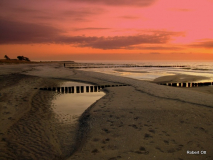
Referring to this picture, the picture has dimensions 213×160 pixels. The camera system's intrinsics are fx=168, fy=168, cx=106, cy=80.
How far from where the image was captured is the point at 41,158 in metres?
4.76

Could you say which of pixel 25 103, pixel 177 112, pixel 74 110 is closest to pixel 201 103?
pixel 177 112

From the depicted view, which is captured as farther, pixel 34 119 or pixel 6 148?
pixel 34 119

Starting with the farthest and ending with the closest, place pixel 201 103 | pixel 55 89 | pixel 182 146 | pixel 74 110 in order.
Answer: pixel 55 89 < pixel 201 103 < pixel 74 110 < pixel 182 146

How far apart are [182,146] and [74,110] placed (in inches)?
236

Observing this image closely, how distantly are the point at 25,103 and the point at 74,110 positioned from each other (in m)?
3.37

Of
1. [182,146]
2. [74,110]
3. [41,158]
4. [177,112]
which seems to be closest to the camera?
[41,158]

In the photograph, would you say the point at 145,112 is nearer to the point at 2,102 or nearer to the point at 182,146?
the point at 182,146

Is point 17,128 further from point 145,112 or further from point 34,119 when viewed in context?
point 145,112

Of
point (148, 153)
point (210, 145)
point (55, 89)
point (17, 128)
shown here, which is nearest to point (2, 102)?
point (17, 128)

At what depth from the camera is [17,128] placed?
6742mm

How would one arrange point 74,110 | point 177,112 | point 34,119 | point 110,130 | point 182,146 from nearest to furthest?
point 182,146, point 110,130, point 34,119, point 177,112, point 74,110

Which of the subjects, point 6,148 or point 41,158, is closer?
point 41,158

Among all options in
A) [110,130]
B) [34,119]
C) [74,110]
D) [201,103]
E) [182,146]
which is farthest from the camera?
[201,103]

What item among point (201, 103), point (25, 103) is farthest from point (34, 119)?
point (201, 103)
